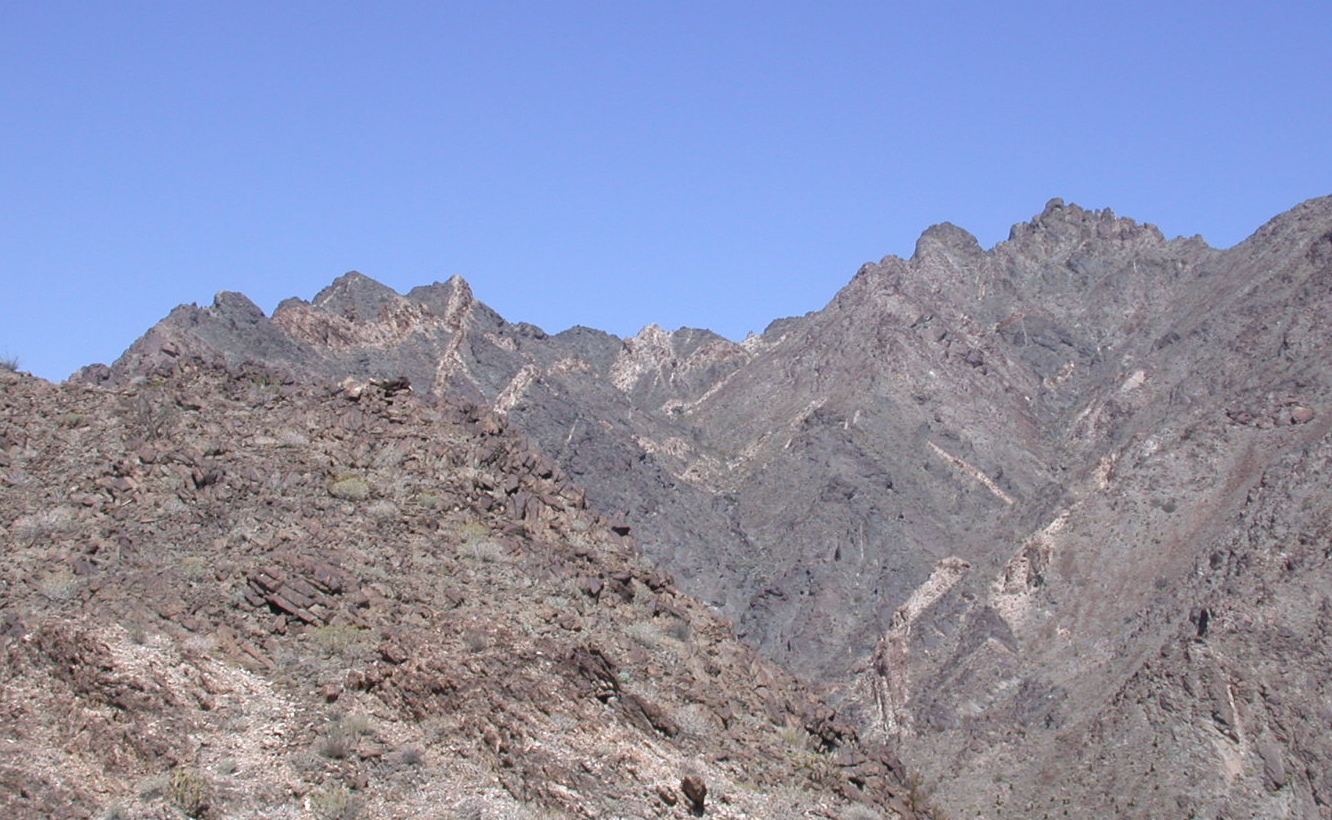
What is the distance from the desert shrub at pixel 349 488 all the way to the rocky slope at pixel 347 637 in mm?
38

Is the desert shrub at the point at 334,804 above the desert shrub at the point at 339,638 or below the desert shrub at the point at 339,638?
below

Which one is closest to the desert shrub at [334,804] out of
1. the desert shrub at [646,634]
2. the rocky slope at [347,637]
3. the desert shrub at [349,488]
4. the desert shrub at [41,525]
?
the rocky slope at [347,637]

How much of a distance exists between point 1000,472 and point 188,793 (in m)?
82.8

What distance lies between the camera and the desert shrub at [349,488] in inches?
838

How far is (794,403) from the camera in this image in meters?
104

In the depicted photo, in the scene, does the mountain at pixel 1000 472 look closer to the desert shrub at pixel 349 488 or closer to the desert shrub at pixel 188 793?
the desert shrub at pixel 349 488

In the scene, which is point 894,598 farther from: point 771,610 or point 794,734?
point 794,734

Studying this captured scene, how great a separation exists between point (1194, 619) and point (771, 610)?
27.6 m

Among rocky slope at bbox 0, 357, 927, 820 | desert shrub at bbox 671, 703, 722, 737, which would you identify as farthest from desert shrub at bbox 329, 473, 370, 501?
desert shrub at bbox 671, 703, 722, 737

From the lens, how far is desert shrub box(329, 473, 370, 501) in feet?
69.8

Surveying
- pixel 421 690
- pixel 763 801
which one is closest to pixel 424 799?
pixel 421 690

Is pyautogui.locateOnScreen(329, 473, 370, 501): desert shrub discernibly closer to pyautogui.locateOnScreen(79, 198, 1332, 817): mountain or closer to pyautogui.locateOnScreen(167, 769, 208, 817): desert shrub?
pyautogui.locateOnScreen(79, 198, 1332, 817): mountain

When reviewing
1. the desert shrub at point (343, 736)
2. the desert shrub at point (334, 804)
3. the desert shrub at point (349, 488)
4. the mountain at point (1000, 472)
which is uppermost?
the mountain at point (1000, 472)

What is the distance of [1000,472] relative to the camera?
95.0m
